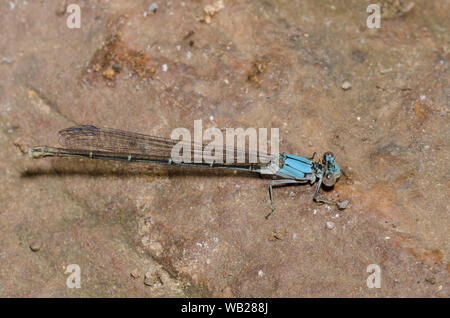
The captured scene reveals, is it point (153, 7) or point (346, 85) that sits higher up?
point (153, 7)

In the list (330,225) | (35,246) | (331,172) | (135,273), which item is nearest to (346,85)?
(331,172)

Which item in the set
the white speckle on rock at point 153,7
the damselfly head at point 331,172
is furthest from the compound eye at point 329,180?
the white speckle on rock at point 153,7

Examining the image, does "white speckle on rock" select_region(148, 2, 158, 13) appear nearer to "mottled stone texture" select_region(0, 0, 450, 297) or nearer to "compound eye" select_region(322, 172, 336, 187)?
"mottled stone texture" select_region(0, 0, 450, 297)

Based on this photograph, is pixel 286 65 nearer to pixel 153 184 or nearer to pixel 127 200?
pixel 153 184

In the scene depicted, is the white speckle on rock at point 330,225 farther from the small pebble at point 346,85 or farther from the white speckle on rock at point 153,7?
the white speckle on rock at point 153,7

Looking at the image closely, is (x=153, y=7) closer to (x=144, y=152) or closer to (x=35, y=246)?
(x=144, y=152)
